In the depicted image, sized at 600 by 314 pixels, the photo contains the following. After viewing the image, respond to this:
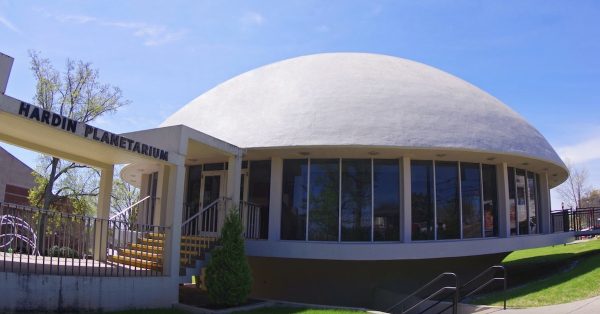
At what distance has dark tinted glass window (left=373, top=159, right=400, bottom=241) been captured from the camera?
13.9 metres

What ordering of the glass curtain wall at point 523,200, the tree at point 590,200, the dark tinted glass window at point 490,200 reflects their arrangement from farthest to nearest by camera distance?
the tree at point 590,200
the glass curtain wall at point 523,200
the dark tinted glass window at point 490,200

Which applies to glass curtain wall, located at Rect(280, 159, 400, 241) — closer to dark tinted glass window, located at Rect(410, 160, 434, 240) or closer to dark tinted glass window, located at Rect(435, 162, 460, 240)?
dark tinted glass window, located at Rect(410, 160, 434, 240)

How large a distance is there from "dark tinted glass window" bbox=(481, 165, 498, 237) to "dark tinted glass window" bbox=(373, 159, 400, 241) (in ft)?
10.6

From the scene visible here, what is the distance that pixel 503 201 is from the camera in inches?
623

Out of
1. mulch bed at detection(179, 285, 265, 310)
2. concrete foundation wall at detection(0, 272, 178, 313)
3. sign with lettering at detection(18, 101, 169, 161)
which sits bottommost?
mulch bed at detection(179, 285, 265, 310)

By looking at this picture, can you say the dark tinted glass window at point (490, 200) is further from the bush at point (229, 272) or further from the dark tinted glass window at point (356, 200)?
the bush at point (229, 272)

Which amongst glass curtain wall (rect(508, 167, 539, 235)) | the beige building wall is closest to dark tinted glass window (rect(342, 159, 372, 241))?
glass curtain wall (rect(508, 167, 539, 235))

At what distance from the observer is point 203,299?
37.5 feet

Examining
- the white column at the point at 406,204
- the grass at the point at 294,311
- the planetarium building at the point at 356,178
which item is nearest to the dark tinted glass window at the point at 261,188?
the planetarium building at the point at 356,178

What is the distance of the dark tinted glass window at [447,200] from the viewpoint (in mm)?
14531

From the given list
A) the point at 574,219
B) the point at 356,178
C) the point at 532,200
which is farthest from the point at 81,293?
the point at 574,219

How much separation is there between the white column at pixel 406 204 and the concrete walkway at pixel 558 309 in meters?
3.43

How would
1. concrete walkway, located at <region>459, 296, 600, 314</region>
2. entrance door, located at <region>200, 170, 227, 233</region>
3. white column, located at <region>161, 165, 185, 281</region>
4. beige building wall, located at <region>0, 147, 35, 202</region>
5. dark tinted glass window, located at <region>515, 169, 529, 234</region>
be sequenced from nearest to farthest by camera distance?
1. concrete walkway, located at <region>459, 296, 600, 314</region>
2. white column, located at <region>161, 165, 185, 281</region>
3. entrance door, located at <region>200, 170, 227, 233</region>
4. dark tinted glass window, located at <region>515, 169, 529, 234</region>
5. beige building wall, located at <region>0, 147, 35, 202</region>

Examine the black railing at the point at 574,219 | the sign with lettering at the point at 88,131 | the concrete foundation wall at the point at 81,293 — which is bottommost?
the concrete foundation wall at the point at 81,293
